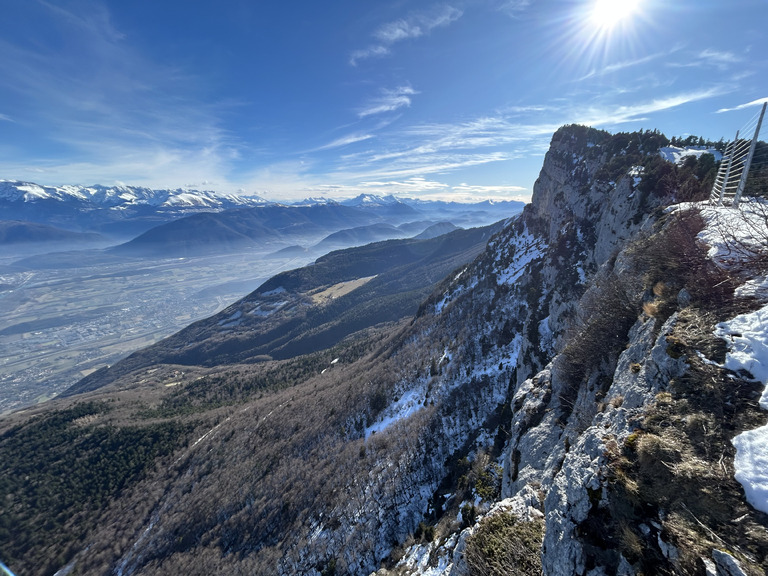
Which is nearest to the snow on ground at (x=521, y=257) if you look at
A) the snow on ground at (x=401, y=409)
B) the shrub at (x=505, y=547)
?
the snow on ground at (x=401, y=409)

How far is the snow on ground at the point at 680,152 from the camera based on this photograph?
43.7 meters

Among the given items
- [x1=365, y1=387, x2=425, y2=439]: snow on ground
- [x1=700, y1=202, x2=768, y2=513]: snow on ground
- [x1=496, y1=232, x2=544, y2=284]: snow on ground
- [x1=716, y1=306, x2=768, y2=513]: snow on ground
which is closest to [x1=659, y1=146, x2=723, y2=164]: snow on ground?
[x1=496, y1=232, x2=544, y2=284]: snow on ground

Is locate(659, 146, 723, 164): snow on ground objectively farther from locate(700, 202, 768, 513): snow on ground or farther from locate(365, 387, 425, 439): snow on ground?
locate(365, 387, 425, 439): snow on ground

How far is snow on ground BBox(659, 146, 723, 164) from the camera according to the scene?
43688mm

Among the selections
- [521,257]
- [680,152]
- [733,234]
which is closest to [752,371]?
[733,234]

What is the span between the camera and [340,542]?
41.2m

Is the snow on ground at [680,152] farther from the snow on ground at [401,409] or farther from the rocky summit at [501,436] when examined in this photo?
the snow on ground at [401,409]

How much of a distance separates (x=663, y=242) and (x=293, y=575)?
55.9m

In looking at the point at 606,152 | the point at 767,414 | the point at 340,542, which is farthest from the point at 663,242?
the point at 606,152

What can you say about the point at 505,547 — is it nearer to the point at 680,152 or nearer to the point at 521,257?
the point at 680,152

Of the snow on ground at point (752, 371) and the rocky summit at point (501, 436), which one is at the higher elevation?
the snow on ground at point (752, 371)

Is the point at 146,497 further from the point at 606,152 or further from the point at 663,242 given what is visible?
the point at 606,152

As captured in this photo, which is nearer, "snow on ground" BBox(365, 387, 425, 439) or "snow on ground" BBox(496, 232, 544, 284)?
"snow on ground" BBox(365, 387, 425, 439)

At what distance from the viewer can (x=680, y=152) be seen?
48000 mm
